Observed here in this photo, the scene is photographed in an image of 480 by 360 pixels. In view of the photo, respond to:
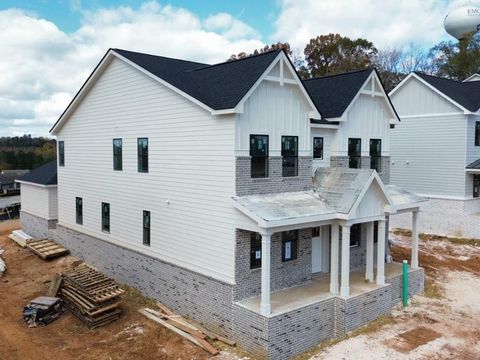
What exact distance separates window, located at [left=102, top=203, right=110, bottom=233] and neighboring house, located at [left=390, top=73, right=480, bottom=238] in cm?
1774

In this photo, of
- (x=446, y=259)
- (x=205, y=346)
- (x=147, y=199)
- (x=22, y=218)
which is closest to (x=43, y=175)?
(x=22, y=218)

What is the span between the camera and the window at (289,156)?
14.1 m

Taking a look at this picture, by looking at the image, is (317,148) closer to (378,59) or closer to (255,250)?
(255,250)

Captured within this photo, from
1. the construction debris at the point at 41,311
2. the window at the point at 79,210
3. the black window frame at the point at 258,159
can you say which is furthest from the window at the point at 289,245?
the window at the point at 79,210

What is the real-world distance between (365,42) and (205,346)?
44461 millimetres

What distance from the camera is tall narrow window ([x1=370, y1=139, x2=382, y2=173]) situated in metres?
17.5

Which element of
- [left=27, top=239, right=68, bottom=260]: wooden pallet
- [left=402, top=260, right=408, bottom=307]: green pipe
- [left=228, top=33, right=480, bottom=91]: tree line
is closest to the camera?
[left=402, top=260, right=408, bottom=307]: green pipe

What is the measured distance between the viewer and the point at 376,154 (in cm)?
1772

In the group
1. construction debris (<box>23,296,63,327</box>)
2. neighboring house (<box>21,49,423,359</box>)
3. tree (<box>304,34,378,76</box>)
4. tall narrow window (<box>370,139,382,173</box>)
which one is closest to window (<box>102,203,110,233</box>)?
neighboring house (<box>21,49,423,359</box>)

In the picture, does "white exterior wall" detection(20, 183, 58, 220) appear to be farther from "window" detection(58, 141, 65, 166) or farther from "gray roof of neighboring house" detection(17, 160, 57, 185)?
"window" detection(58, 141, 65, 166)

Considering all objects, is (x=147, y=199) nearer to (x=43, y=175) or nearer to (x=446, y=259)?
(x=43, y=175)

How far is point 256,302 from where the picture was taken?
12.5m

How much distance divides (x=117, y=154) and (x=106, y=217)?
9.27ft

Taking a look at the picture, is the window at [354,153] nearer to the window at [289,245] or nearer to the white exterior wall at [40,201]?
the window at [289,245]
